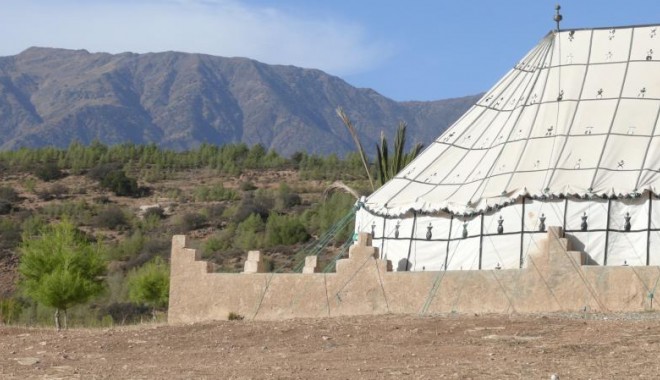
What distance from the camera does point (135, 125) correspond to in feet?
554

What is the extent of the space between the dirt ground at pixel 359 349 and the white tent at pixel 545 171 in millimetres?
2804

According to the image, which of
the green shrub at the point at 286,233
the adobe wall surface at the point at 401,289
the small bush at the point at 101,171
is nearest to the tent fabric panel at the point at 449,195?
the adobe wall surface at the point at 401,289

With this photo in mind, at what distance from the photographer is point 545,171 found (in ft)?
69.1

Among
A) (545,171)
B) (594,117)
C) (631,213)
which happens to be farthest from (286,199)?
(631,213)

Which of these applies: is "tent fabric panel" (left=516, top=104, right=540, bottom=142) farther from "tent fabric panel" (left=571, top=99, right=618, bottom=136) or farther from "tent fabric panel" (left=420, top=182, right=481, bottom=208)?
"tent fabric panel" (left=420, top=182, right=481, bottom=208)

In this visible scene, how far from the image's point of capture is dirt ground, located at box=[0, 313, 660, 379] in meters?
13.7

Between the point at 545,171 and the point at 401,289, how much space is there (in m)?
3.04

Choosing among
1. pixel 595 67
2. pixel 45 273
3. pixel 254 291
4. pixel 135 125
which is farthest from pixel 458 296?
pixel 135 125

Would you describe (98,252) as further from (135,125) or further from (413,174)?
(135,125)

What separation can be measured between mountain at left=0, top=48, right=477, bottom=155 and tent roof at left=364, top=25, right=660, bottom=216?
427 feet

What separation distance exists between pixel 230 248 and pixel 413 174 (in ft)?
70.7

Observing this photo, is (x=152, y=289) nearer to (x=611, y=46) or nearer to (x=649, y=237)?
(x=611, y=46)

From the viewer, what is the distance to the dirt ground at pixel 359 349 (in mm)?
13664

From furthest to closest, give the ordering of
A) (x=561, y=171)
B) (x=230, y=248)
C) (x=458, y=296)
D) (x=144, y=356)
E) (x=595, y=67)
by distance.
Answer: (x=230, y=248), (x=595, y=67), (x=561, y=171), (x=458, y=296), (x=144, y=356)
